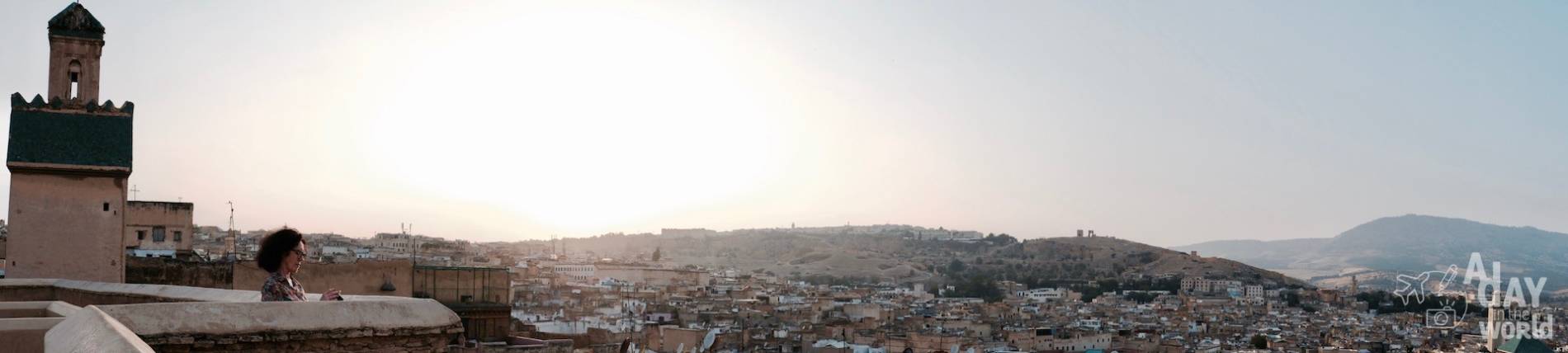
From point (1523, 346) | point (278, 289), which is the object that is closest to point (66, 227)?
point (278, 289)

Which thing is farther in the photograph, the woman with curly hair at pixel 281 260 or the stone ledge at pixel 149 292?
the stone ledge at pixel 149 292

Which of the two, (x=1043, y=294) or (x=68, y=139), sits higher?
(x=68, y=139)

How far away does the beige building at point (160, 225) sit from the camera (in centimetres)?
1736

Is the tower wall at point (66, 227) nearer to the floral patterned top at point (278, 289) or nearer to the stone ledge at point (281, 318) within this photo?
the floral patterned top at point (278, 289)

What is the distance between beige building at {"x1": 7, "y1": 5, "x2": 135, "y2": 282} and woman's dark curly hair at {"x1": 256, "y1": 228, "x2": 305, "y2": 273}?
6743 mm

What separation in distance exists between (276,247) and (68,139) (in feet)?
22.6

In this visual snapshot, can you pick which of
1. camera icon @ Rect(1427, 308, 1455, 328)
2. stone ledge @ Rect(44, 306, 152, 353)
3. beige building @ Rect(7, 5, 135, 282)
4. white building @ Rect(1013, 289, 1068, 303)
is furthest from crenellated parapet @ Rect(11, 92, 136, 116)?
white building @ Rect(1013, 289, 1068, 303)

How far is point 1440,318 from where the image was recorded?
58562mm

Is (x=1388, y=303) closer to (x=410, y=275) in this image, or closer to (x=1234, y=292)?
(x=1234, y=292)

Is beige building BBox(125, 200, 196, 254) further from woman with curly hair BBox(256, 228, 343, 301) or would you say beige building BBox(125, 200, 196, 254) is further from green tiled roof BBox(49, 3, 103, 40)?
woman with curly hair BBox(256, 228, 343, 301)

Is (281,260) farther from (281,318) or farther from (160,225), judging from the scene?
(160,225)

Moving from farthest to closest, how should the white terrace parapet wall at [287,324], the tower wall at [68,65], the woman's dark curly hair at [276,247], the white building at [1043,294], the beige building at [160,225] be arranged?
the white building at [1043,294]
the beige building at [160,225]
the tower wall at [68,65]
the woman's dark curly hair at [276,247]
the white terrace parapet wall at [287,324]

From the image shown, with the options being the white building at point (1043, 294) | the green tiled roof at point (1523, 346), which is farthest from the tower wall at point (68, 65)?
the white building at point (1043, 294)

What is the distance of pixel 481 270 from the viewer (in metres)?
13.3
